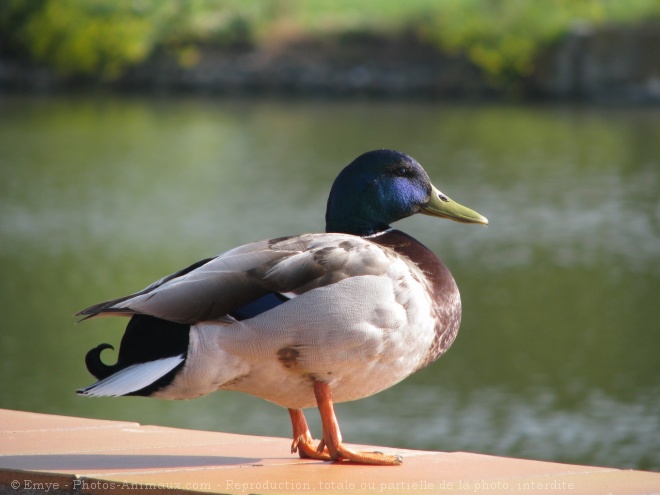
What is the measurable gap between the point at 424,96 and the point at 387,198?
84.8 ft

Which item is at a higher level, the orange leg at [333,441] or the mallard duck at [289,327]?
the mallard duck at [289,327]

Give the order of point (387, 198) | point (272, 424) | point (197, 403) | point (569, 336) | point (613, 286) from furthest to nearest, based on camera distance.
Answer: point (613, 286) → point (569, 336) → point (197, 403) → point (272, 424) → point (387, 198)

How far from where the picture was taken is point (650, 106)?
26562 mm

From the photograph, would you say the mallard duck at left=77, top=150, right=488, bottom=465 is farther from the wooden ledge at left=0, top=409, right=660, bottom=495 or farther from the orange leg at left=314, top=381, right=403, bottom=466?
the wooden ledge at left=0, top=409, right=660, bottom=495

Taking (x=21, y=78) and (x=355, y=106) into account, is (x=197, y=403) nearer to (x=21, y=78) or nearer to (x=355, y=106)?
(x=355, y=106)

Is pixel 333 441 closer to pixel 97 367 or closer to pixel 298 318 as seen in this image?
pixel 298 318

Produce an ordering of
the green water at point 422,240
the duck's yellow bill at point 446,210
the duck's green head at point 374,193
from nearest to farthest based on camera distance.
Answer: the duck's green head at point 374,193
the duck's yellow bill at point 446,210
the green water at point 422,240

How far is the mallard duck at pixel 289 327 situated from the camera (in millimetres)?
2518

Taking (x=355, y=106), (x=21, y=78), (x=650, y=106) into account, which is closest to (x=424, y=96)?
(x=355, y=106)

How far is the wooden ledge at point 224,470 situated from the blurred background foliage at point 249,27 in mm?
26569

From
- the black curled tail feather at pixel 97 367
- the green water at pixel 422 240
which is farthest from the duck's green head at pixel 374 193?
the green water at pixel 422 240

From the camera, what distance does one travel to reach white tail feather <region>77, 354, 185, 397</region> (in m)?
2.43

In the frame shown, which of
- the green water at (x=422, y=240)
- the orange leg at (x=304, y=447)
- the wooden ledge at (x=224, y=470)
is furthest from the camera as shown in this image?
the green water at (x=422, y=240)

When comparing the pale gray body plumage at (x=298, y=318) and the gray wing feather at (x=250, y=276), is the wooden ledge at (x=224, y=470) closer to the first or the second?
the pale gray body plumage at (x=298, y=318)
